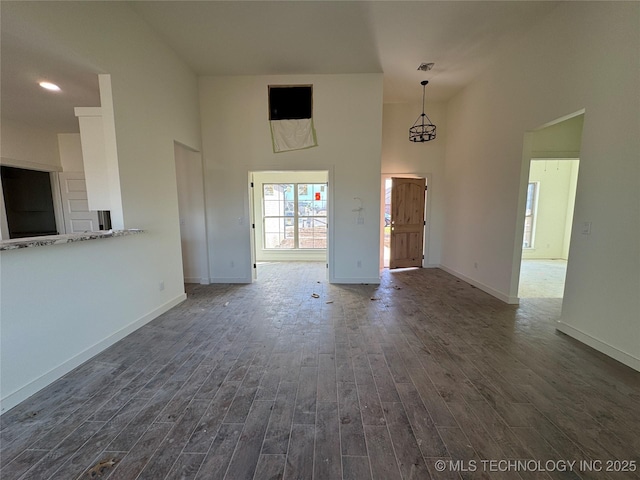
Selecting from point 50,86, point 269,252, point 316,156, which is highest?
point 50,86

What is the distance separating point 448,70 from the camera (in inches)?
165

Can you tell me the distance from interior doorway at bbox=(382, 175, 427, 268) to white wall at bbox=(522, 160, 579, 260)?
3.26 m

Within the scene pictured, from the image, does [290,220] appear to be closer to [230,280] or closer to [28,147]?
[230,280]

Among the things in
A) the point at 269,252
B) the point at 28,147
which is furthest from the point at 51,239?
the point at 269,252

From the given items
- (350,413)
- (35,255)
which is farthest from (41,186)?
(350,413)

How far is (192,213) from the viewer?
4.57 meters

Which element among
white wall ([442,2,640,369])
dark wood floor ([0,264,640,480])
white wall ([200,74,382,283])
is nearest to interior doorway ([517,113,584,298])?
white wall ([442,2,640,369])

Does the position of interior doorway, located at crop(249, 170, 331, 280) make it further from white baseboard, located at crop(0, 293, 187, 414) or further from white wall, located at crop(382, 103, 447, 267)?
white baseboard, located at crop(0, 293, 187, 414)

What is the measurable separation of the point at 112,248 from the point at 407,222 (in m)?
5.23

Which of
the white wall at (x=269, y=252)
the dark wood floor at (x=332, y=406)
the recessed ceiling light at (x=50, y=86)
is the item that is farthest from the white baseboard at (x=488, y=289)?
the recessed ceiling light at (x=50, y=86)

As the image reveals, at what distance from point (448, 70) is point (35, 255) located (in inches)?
221

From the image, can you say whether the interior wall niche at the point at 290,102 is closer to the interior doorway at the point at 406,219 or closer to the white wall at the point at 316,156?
the white wall at the point at 316,156

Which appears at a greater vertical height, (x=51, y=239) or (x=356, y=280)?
(x=51, y=239)

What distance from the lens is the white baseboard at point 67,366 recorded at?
68.5 inches
